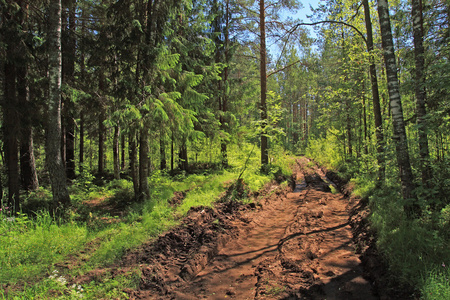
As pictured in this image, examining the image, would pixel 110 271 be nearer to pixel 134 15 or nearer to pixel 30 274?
pixel 30 274

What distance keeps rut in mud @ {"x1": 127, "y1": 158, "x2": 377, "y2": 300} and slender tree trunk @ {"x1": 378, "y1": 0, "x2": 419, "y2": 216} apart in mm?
1815

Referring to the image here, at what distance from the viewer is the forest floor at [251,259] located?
4090 millimetres

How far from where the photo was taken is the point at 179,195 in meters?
9.16

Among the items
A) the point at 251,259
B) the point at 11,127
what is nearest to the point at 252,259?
the point at 251,259

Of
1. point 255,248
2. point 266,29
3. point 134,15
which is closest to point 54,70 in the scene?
point 134,15

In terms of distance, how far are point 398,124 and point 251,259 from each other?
4.52m

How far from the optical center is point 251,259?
17.8 ft

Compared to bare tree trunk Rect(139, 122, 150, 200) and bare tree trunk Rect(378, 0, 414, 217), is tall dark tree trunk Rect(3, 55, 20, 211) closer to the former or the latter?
bare tree trunk Rect(139, 122, 150, 200)

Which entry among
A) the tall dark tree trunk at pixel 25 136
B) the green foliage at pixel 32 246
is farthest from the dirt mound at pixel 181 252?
the tall dark tree trunk at pixel 25 136

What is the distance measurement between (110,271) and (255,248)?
11.0ft

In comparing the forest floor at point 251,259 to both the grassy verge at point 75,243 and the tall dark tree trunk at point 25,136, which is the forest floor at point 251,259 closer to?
the grassy verge at point 75,243

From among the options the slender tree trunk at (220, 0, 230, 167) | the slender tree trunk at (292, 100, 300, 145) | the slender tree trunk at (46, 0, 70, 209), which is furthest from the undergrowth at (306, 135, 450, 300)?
the slender tree trunk at (292, 100, 300, 145)

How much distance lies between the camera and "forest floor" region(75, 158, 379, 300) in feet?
13.4

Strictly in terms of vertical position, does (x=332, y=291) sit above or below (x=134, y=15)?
→ below
